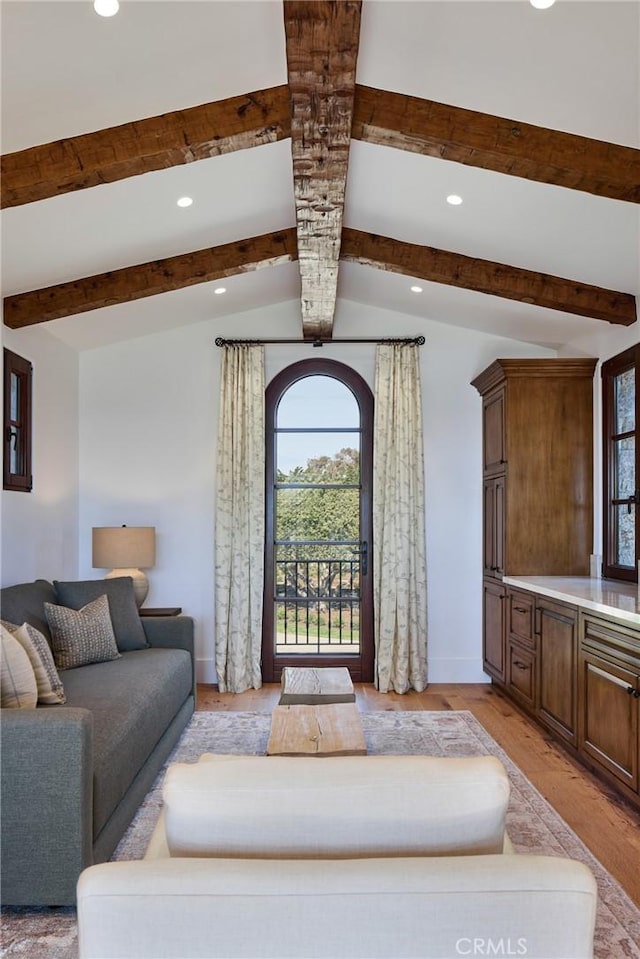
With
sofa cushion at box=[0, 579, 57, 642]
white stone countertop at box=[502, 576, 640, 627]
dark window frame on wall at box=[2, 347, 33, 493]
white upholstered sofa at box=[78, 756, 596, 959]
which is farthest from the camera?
dark window frame on wall at box=[2, 347, 33, 493]

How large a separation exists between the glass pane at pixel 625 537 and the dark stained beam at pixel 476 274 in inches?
48.9

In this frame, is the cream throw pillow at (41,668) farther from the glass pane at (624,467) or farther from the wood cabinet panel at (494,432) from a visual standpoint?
the glass pane at (624,467)

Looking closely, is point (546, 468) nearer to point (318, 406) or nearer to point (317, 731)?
point (318, 406)

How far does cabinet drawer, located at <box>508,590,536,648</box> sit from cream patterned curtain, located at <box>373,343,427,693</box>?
86 cm

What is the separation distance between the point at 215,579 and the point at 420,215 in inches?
124

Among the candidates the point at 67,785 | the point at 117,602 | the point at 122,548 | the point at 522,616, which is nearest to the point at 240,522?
the point at 122,548

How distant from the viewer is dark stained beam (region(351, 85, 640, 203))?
2.95 m

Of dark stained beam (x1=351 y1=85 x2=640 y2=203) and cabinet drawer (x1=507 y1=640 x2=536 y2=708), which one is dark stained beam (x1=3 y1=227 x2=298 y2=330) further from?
cabinet drawer (x1=507 y1=640 x2=536 y2=708)

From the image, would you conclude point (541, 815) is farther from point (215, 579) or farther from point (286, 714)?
point (215, 579)

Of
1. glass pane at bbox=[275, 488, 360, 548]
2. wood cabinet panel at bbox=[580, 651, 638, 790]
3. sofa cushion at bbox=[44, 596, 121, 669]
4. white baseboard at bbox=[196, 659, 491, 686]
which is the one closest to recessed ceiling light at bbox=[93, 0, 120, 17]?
sofa cushion at bbox=[44, 596, 121, 669]

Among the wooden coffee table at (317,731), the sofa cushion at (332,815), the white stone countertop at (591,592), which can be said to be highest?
the white stone countertop at (591,592)

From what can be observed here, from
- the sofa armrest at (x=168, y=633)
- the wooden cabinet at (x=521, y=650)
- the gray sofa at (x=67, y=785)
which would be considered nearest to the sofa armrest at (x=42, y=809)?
the gray sofa at (x=67, y=785)

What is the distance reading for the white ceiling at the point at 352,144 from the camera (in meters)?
2.40

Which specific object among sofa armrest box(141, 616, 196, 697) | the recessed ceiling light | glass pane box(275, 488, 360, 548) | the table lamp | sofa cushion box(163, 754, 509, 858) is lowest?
sofa armrest box(141, 616, 196, 697)
